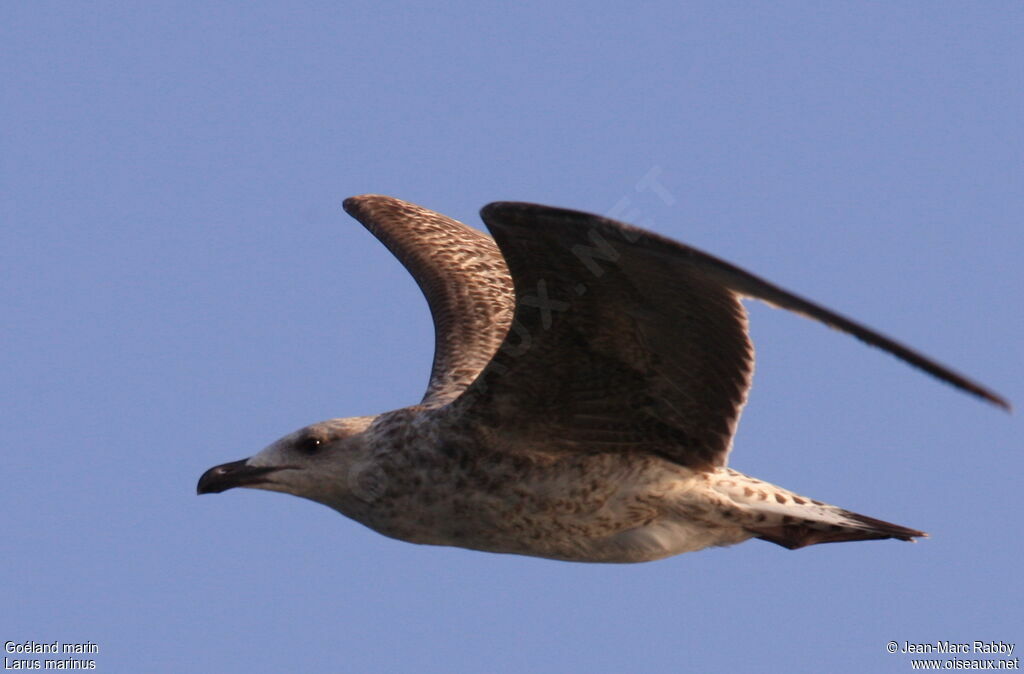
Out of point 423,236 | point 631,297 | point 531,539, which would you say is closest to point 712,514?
point 531,539

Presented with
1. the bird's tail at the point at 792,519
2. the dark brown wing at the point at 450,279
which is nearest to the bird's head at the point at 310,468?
the dark brown wing at the point at 450,279

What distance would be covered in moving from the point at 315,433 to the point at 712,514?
227 cm

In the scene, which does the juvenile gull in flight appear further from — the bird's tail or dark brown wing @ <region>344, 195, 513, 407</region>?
dark brown wing @ <region>344, 195, 513, 407</region>

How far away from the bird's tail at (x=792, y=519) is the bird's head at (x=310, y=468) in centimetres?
202

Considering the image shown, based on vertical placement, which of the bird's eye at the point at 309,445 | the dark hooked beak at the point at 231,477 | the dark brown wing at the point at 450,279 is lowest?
the dark hooked beak at the point at 231,477

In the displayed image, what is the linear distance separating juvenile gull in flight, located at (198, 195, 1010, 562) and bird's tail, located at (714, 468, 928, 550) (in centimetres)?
1

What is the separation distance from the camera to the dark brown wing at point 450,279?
10.1 meters

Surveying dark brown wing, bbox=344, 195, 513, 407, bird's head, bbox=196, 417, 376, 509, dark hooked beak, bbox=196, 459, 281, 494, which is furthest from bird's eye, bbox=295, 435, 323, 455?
dark brown wing, bbox=344, 195, 513, 407

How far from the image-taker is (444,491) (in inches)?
329

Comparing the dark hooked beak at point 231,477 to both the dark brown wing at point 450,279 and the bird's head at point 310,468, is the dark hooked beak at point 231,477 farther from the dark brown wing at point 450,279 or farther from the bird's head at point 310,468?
the dark brown wing at point 450,279

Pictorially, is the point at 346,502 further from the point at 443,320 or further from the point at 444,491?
the point at 443,320

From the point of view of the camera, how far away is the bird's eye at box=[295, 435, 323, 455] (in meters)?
8.83

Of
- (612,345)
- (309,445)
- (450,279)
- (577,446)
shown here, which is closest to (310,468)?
(309,445)

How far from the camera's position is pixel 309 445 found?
8.84 metres
